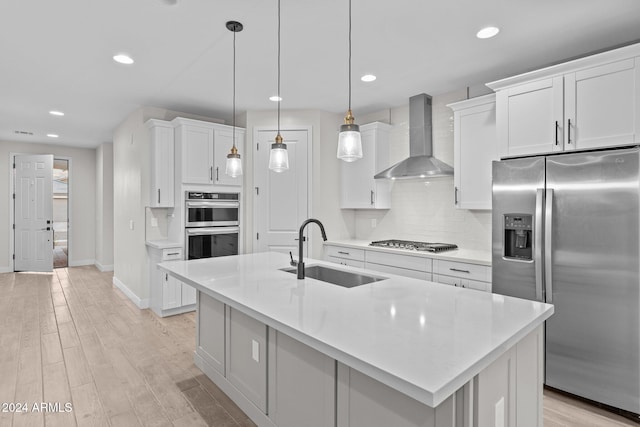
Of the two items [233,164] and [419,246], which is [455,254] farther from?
[233,164]

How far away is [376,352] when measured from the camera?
114 cm

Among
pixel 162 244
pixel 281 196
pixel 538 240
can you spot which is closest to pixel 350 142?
pixel 538 240

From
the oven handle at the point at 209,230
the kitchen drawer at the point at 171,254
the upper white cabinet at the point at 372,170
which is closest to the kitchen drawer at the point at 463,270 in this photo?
the upper white cabinet at the point at 372,170

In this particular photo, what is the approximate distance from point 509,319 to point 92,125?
6.34 metres

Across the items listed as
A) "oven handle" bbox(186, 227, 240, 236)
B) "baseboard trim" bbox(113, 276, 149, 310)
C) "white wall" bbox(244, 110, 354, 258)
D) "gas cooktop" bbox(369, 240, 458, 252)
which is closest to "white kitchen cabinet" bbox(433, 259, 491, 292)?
"gas cooktop" bbox(369, 240, 458, 252)

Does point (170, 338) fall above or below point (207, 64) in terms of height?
below

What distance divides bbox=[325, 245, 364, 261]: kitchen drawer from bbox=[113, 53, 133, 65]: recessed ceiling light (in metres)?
2.95

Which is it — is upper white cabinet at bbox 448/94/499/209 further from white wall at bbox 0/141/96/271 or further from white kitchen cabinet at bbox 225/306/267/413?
white wall at bbox 0/141/96/271

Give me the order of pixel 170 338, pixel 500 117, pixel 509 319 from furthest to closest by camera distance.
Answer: pixel 170 338 < pixel 500 117 < pixel 509 319

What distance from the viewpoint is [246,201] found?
474 cm

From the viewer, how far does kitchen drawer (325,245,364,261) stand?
162 inches

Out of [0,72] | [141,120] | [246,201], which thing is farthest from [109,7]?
[246,201]

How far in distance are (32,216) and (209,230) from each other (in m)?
4.89

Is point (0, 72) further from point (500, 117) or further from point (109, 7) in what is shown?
point (500, 117)
